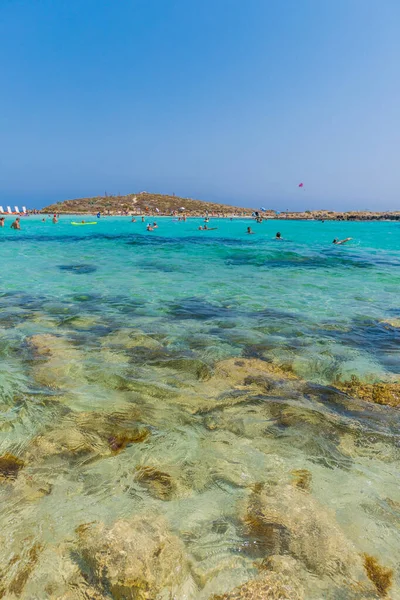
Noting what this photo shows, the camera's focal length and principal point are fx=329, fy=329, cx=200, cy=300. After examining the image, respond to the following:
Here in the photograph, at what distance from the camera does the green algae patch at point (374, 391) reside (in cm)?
530

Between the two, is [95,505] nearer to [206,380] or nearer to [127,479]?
[127,479]

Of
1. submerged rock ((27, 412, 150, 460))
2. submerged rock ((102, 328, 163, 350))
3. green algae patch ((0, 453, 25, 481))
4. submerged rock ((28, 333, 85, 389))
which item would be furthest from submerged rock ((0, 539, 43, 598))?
submerged rock ((102, 328, 163, 350))

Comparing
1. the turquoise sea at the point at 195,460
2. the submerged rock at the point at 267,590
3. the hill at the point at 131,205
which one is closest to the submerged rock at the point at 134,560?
the turquoise sea at the point at 195,460

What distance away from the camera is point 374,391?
5.59m

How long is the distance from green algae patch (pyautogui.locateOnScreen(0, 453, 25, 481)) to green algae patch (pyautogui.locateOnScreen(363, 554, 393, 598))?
11.3 feet

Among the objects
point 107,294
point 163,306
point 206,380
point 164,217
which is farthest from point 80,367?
point 164,217

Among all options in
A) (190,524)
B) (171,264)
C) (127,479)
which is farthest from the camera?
(171,264)

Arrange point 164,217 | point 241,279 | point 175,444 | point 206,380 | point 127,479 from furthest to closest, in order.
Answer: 1. point 164,217
2. point 241,279
3. point 206,380
4. point 175,444
5. point 127,479

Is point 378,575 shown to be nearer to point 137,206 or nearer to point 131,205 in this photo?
point 131,205

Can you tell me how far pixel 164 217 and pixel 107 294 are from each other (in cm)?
Answer: 12042

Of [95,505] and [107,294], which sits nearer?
[95,505]

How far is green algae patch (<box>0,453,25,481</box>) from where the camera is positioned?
3498mm

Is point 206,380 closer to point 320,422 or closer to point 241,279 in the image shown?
point 320,422

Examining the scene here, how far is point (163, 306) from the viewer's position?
10.9m
